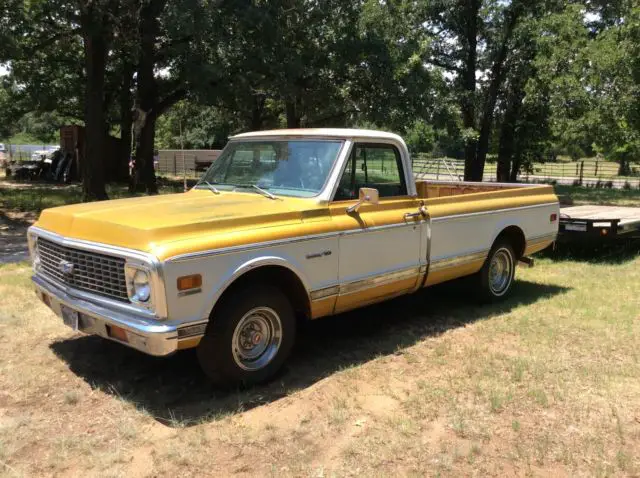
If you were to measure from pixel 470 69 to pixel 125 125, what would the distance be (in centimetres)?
1473

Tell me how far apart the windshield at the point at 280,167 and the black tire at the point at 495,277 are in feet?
8.29

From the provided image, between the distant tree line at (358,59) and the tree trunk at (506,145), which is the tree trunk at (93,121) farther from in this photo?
the tree trunk at (506,145)

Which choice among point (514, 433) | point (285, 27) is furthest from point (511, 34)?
point (514, 433)

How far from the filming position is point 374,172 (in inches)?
215

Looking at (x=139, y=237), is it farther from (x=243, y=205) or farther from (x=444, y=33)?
(x=444, y=33)

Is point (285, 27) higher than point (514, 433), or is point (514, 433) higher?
point (285, 27)

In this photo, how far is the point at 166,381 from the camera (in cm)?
464

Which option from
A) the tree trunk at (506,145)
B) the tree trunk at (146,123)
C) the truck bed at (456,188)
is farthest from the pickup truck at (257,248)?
the tree trunk at (506,145)

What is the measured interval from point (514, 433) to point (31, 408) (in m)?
3.30

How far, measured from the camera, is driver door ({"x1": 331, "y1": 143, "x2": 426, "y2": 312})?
4938 millimetres

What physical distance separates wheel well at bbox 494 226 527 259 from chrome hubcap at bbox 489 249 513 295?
14 cm

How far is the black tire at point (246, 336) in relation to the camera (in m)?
4.12

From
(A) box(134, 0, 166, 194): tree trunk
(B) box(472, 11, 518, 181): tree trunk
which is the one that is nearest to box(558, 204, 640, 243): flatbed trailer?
(B) box(472, 11, 518, 181): tree trunk

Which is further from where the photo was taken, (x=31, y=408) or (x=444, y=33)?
(x=444, y=33)
